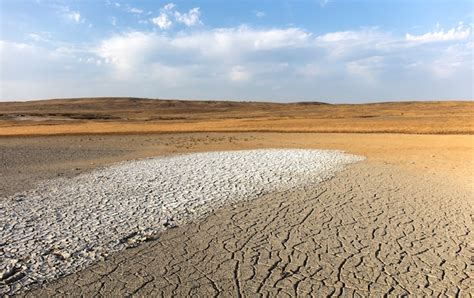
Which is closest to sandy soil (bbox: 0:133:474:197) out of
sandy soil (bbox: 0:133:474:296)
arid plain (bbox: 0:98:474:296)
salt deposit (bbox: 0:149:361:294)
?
arid plain (bbox: 0:98:474:296)

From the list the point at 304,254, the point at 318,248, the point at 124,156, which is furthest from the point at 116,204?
the point at 124,156

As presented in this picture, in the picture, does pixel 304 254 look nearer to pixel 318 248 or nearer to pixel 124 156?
pixel 318 248

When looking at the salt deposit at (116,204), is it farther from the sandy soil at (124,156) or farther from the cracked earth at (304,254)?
the sandy soil at (124,156)

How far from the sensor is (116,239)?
6.47 m

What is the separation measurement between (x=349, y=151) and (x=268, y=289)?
1468 centimetres

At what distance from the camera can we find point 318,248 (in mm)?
6246

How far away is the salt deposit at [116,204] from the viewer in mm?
5695

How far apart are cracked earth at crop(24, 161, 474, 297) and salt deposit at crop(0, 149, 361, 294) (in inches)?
18.4

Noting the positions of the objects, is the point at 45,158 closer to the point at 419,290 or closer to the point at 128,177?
the point at 128,177

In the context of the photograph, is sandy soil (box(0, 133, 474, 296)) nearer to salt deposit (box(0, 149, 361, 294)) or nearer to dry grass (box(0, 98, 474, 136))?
salt deposit (box(0, 149, 361, 294))

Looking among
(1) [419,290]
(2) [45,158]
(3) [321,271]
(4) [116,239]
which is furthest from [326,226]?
(2) [45,158]

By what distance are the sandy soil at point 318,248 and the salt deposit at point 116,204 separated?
474 millimetres

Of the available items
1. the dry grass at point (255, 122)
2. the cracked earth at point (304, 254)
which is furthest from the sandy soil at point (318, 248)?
the dry grass at point (255, 122)

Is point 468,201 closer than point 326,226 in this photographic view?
No
